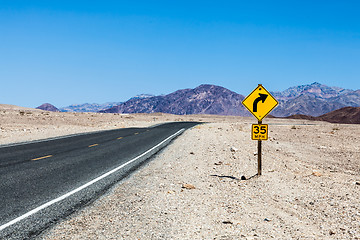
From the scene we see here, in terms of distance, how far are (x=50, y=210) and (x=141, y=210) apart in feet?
5.54

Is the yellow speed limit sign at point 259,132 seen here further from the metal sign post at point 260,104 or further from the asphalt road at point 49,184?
the asphalt road at point 49,184

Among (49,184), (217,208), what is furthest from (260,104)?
(49,184)

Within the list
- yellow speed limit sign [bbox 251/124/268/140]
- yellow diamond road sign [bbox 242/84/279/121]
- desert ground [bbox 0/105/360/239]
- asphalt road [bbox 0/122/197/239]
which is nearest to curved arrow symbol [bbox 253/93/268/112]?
yellow diamond road sign [bbox 242/84/279/121]

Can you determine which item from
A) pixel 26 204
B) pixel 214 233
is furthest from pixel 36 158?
pixel 214 233

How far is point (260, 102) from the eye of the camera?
852cm

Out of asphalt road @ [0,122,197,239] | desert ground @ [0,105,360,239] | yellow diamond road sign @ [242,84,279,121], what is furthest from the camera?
yellow diamond road sign @ [242,84,279,121]

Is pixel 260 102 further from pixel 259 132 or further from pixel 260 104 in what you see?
pixel 259 132

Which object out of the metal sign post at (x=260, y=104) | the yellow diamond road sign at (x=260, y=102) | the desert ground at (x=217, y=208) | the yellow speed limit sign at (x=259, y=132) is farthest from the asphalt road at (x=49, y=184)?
the yellow diamond road sign at (x=260, y=102)

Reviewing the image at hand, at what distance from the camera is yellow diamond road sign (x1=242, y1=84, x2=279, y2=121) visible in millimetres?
8430

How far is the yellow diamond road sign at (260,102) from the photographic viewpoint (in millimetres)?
8430

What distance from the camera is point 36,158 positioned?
12312mm

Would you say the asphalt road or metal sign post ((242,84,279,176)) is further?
metal sign post ((242,84,279,176))

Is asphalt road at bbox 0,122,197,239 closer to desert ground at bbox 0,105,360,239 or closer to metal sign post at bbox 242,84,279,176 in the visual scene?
desert ground at bbox 0,105,360,239

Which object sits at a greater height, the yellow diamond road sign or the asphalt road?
the yellow diamond road sign
